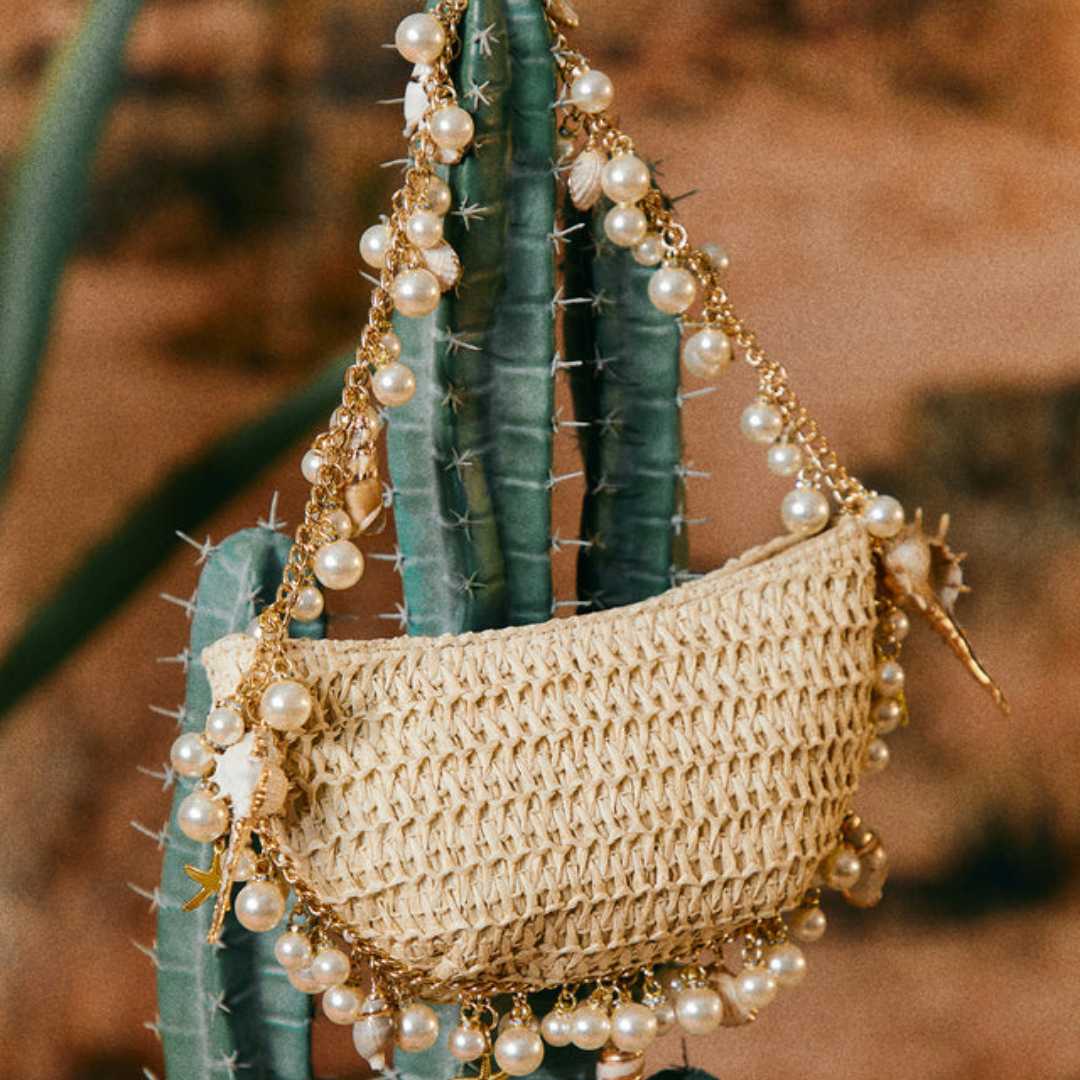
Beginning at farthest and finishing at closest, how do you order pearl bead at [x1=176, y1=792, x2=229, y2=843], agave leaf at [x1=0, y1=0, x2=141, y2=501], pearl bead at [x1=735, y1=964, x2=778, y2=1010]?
agave leaf at [x1=0, y1=0, x2=141, y2=501], pearl bead at [x1=735, y1=964, x2=778, y2=1010], pearl bead at [x1=176, y1=792, x2=229, y2=843]

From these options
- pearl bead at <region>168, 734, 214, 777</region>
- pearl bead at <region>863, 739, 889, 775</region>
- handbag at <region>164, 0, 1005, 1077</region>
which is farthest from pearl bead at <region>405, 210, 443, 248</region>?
pearl bead at <region>863, 739, 889, 775</region>

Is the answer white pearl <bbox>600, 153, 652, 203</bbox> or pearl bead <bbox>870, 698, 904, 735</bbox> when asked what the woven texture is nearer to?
pearl bead <bbox>870, 698, 904, 735</bbox>

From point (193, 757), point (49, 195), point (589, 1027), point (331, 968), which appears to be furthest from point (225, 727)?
point (49, 195)

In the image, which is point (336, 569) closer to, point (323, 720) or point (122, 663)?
point (323, 720)

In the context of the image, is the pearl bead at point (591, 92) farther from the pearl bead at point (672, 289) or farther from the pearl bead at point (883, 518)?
the pearl bead at point (883, 518)

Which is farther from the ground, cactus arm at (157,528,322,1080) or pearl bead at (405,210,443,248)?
pearl bead at (405,210,443,248)

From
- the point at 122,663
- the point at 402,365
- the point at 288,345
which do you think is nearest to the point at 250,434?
the point at 288,345

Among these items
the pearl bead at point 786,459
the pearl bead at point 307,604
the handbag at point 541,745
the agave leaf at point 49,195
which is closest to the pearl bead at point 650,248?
the handbag at point 541,745
